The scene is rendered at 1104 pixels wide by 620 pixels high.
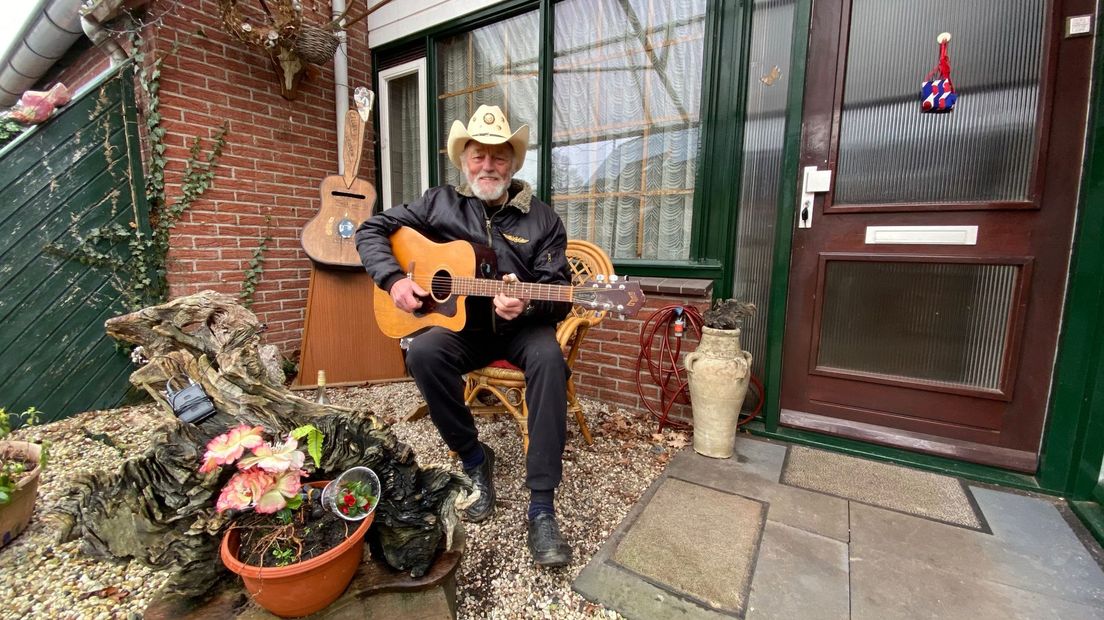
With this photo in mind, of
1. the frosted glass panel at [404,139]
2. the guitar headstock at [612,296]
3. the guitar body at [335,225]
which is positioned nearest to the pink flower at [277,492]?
the guitar headstock at [612,296]

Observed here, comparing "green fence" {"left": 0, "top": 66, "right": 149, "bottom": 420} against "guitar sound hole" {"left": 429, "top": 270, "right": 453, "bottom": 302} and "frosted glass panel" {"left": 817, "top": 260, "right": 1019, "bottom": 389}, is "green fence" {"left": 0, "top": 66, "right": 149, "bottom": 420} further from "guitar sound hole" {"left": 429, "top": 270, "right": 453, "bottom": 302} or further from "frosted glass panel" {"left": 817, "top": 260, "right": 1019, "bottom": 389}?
"frosted glass panel" {"left": 817, "top": 260, "right": 1019, "bottom": 389}

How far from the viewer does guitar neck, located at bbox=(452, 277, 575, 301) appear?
5.26 ft

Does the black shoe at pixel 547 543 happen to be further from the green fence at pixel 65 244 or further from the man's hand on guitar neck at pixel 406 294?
the green fence at pixel 65 244

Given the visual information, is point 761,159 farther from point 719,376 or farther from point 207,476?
point 207,476

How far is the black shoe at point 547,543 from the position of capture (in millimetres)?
1327

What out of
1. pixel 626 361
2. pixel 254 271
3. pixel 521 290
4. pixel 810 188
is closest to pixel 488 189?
pixel 521 290

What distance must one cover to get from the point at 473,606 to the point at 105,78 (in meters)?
3.37

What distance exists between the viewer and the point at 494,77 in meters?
3.04

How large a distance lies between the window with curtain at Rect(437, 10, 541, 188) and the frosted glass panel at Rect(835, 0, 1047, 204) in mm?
1764

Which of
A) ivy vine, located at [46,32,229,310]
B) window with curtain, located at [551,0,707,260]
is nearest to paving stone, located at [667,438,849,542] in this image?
window with curtain, located at [551,0,707,260]

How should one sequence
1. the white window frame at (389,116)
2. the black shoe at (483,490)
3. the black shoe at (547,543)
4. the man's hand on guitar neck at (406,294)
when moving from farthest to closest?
the white window frame at (389,116) < the man's hand on guitar neck at (406,294) < the black shoe at (483,490) < the black shoe at (547,543)

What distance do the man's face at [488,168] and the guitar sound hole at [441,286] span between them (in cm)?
39

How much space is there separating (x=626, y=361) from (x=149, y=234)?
9.58 ft

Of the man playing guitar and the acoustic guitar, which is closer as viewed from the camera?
the man playing guitar
